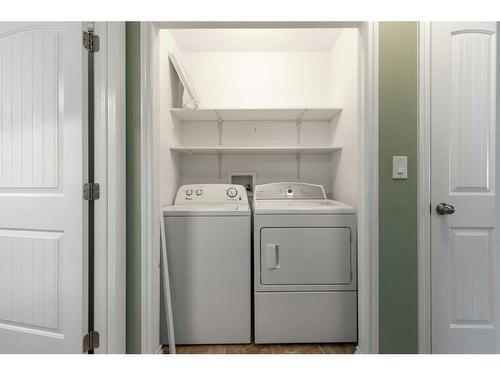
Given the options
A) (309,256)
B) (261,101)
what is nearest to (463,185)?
(309,256)

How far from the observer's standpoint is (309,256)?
5.86 ft

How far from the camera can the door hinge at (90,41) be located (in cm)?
138

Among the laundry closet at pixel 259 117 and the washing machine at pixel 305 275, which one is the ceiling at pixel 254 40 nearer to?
the laundry closet at pixel 259 117

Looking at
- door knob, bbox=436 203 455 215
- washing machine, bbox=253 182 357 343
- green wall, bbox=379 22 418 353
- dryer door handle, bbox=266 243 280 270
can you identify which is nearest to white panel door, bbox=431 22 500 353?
door knob, bbox=436 203 455 215

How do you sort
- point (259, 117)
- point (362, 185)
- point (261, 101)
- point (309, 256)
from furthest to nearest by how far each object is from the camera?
point (261, 101)
point (259, 117)
point (309, 256)
point (362, 185)

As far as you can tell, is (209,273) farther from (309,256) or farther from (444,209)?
(444,209)

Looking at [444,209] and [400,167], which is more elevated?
[400,167]

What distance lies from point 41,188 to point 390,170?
1799 millimetres

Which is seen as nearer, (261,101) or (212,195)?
(212,195)

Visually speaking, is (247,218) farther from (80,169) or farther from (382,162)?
(80,169)

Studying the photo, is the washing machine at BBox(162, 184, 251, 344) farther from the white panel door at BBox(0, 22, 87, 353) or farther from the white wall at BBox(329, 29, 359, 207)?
the white wall at BBox(329, 29, 359, 207)

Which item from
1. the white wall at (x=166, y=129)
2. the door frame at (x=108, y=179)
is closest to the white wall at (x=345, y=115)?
the white wall at (x=166, y=129)
